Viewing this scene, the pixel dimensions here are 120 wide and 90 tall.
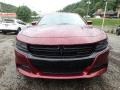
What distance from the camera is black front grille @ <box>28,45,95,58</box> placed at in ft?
12.3

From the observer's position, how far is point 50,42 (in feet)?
12.5

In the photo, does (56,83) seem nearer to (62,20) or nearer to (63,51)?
(63,51)

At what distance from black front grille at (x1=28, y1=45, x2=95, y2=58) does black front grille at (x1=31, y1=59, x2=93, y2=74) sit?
0.10 metres

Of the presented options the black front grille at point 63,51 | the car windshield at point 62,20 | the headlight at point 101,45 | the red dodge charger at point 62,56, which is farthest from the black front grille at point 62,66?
the car windshield at point 62,20

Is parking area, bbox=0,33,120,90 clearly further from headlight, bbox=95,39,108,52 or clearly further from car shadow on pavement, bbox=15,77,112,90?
headlight, bbox=95,39,108,52

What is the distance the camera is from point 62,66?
3.74 m

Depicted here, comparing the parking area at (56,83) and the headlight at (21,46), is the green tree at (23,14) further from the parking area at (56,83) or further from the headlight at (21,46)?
the headlight at (21,46)

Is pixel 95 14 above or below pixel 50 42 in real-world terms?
below

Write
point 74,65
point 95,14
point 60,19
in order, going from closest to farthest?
point 74,65 < point 60,19 < point 95,14

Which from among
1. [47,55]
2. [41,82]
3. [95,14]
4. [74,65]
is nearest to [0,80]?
[41,82]

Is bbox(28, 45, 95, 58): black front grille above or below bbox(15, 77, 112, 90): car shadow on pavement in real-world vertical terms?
above

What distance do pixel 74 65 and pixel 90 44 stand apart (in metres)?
0.42

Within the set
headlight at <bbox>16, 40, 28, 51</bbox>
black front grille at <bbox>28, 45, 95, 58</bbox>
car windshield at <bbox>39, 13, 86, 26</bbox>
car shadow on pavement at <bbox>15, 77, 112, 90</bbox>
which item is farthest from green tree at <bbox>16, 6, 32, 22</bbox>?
black front grille at <bbox>28, 45, 95, 58</bbox>

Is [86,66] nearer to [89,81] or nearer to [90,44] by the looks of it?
[90,44]
